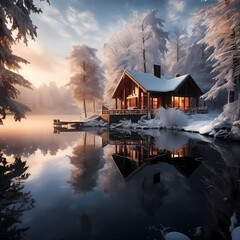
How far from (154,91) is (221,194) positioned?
63.9 feet

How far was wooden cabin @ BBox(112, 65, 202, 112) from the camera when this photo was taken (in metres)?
23.0

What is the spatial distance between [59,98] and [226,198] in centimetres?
9601

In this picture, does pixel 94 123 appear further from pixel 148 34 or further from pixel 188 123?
pixel 148 34

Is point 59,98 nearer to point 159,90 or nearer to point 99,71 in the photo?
point 99,71

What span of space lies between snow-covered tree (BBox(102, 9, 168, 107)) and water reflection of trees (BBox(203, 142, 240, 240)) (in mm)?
26860

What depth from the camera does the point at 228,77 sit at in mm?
11914

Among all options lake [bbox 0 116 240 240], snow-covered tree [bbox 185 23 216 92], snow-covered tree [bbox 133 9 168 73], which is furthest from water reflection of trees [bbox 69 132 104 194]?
snow-covered tree [bbox 185 23 216 92]

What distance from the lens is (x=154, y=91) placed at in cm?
2219

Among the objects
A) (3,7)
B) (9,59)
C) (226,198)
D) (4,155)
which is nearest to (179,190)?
(226,198)

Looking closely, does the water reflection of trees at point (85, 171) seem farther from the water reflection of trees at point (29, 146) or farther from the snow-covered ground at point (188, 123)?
the snow-covered ground at point (188, 123)

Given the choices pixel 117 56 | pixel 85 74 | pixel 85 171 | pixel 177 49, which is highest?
pixel 177 49

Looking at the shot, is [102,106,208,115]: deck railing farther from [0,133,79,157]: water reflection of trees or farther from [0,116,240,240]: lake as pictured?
[0,116,240,240]: lake

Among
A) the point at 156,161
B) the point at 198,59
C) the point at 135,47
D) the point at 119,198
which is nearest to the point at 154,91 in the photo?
the point at 135,47

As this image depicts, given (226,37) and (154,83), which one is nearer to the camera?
(226,37)
